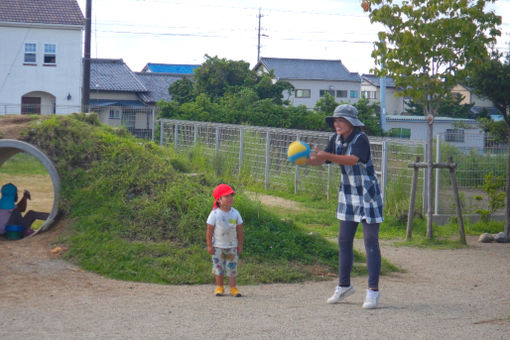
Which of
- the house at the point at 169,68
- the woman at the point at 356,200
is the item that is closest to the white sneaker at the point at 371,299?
the woman at the point at 356,200

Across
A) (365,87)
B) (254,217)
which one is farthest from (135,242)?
(365,87)

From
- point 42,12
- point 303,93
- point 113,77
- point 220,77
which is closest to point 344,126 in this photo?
point 220,77

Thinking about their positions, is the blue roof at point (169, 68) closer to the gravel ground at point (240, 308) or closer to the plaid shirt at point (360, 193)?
the gravel ground at point (240, 308)

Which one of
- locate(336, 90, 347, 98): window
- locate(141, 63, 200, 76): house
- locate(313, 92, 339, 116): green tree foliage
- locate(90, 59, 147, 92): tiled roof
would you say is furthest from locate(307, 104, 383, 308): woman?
locate(141, 63, 200, 76): house

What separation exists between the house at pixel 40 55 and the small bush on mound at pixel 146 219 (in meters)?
25.7

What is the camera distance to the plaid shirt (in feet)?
19.5

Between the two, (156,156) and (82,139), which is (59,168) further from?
(156,156)

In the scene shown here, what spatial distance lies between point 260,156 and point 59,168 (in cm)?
829

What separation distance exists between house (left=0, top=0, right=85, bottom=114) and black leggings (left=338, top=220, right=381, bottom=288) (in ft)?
98.4

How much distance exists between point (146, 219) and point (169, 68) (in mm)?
57313

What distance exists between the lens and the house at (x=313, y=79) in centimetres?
5406

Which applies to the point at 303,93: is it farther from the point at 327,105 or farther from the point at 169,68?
the point at 327,105

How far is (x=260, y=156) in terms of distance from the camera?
17.0 metres

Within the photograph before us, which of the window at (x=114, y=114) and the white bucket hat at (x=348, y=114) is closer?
the white bucket hat at (x=348, y=114)
